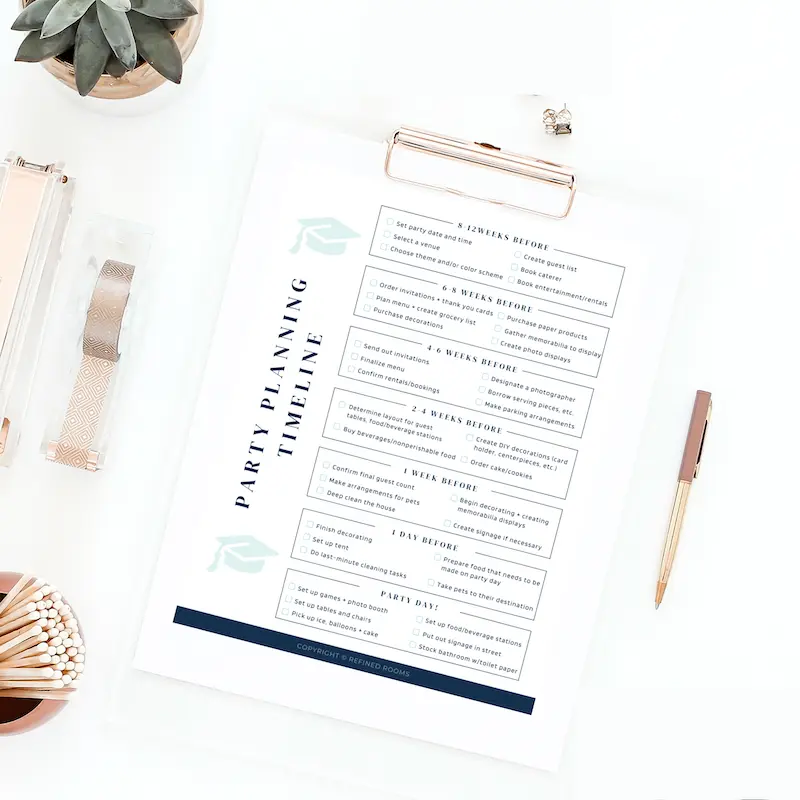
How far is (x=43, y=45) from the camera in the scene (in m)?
0.51

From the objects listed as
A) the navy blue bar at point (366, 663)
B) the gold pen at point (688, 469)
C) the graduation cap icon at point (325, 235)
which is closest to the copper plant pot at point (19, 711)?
the navy blue bar at point (366, 663)

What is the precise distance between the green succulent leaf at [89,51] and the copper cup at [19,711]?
350 mm

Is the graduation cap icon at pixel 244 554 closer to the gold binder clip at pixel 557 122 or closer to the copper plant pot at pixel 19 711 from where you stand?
the copper plant pot at pixel 19 711

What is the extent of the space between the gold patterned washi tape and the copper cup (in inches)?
3.8

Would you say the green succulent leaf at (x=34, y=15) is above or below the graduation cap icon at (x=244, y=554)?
above

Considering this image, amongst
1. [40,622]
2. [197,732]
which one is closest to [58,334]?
[40,622]

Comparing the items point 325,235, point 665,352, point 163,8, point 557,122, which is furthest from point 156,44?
point 665,352

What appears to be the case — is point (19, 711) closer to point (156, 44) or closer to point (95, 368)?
point (95, 368)

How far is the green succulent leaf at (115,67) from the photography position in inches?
20.6

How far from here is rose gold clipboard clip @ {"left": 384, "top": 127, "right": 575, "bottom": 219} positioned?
586mm

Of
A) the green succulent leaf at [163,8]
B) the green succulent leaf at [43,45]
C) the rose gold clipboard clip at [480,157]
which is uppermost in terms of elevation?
the green succulent leaf at [163,8]

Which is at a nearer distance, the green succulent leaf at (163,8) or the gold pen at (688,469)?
the green succulent leaf at (163,8)

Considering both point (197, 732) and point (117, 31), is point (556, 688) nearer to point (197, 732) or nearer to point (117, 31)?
point (197, 732)

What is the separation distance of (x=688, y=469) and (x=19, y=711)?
21.0 inches
